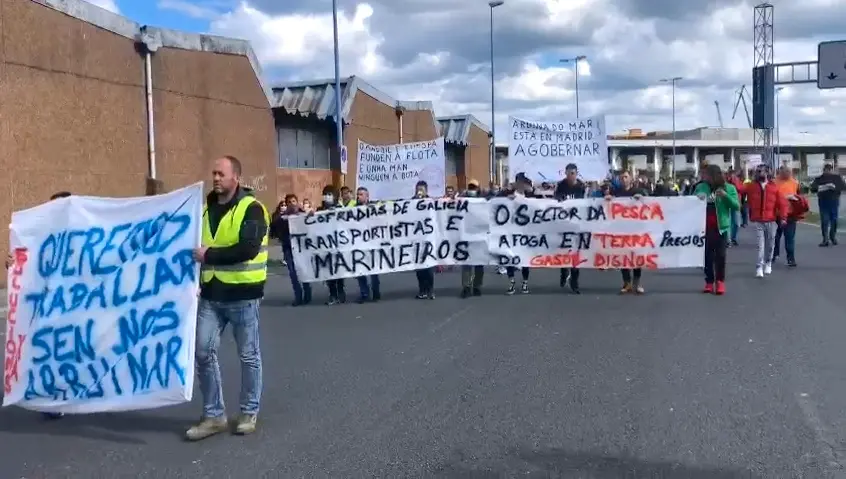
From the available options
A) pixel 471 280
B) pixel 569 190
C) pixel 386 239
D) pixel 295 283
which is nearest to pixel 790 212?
pixel 569 190

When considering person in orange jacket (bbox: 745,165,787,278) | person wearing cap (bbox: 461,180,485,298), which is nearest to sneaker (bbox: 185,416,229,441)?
→ person wearing cap (bbox: 461,180,485,298)

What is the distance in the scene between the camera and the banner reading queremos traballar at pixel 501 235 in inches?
515

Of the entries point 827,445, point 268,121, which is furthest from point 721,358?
point 268,121

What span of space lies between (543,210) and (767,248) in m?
4.12

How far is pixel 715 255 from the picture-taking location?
12.9m

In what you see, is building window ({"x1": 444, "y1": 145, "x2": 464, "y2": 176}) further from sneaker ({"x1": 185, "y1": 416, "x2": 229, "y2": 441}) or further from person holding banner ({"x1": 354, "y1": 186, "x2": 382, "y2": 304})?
sneaker ({"x1": 185, "y1": 416, "x2": 229, "y2": 441})

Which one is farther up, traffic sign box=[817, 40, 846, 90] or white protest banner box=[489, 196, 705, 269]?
traffic sign box=[817, 40, 846, 90]

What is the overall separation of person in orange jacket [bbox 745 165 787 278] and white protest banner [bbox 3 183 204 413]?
426 inches

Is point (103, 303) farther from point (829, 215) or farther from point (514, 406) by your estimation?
point (829, 215)

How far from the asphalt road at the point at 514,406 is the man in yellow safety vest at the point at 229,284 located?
207mm

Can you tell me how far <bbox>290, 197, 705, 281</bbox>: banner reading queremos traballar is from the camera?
42.9ft

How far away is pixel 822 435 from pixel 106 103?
1533 cm

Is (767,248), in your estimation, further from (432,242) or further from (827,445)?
(827,445)

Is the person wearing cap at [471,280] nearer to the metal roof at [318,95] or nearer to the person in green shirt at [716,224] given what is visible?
the person in green shirt at [716,224]
